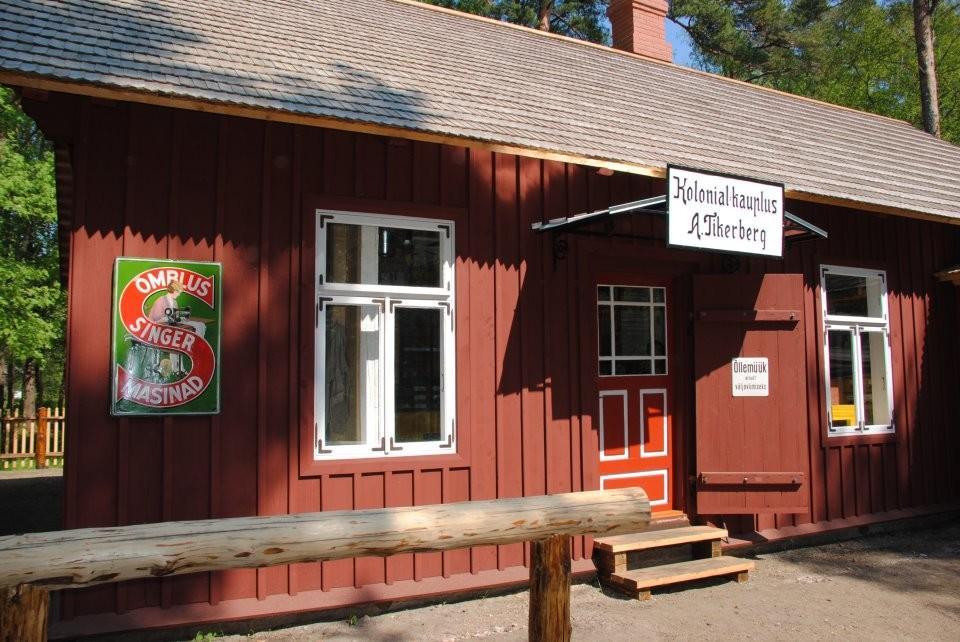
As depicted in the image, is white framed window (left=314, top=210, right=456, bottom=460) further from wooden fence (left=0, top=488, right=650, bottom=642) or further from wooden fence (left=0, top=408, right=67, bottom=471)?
wooden fence (left=0, top=408, right=67, bottom=471)

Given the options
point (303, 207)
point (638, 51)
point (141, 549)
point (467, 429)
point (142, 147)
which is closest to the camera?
point (141, 549)

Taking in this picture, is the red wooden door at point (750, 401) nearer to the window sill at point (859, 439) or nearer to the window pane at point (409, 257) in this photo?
the window sill at point (859, 439)

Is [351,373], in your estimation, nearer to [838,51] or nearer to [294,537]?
[294,537]

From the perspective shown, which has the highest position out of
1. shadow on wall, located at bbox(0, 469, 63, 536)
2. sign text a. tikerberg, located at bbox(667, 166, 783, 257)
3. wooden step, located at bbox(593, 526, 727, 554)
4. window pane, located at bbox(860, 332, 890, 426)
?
sign text a. tikerberg, located at bbox(667, 166, 783, 257)

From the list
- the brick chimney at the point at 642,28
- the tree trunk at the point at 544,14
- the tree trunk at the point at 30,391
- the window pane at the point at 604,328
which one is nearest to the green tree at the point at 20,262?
the tree trunk at the point at 30,391

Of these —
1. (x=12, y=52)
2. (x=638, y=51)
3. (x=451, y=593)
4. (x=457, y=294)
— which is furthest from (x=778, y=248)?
(x=638, y=51)

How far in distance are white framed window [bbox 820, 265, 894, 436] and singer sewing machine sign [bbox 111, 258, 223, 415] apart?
18.1 ft

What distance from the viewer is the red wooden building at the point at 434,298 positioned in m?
4.39

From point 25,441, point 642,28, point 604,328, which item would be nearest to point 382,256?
point 604,328

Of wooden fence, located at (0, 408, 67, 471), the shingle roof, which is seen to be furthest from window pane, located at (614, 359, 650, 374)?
wooden fence, located at (0, 408, 67, 471)

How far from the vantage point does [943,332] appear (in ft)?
25.8

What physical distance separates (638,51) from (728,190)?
20.5 feet

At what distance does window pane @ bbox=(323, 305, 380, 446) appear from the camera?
16.2ft

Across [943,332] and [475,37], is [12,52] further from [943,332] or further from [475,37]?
[943,332]
